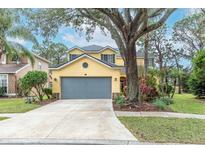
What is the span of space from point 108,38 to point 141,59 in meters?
7.55

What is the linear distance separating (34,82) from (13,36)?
2.77 meters

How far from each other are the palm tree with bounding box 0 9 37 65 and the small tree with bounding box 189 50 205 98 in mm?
8674

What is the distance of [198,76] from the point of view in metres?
15.3

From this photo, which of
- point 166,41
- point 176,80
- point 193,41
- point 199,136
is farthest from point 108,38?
point 166,41

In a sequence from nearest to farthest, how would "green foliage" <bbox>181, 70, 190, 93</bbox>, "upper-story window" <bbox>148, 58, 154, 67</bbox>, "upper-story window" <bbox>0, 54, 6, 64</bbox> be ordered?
"upper-story window" <bbox>0, 54, 6, 64</bbox>
"green foliage" <bbox>181, 70, 190, 93</bbox>
"upper-story window" <bbox>148, 58, 154, 67</bbox>

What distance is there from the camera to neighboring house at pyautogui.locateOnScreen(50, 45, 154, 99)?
1545 cm

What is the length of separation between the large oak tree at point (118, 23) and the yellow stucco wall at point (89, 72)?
4450mm

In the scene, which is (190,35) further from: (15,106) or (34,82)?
(15,106)

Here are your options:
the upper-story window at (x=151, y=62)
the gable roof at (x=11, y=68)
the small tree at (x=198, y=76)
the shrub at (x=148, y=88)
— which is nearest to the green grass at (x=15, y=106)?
the gable roof at (x=11, y=68)

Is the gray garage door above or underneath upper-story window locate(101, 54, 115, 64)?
underneath

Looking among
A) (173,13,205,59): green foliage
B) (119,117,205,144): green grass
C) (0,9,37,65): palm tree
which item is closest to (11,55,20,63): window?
(0,9,37,65): palm tree

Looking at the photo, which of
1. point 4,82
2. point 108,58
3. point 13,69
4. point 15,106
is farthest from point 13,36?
point 108,58

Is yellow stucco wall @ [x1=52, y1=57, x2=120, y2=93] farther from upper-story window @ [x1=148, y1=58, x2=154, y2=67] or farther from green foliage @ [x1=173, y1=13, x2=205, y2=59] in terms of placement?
green foliage @ [x1=173, y1=13, x2=205, y2=59]
